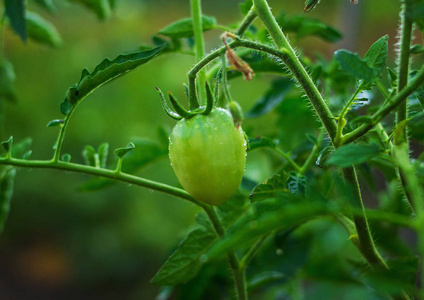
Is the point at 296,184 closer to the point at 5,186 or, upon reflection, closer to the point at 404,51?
the point at 404,51

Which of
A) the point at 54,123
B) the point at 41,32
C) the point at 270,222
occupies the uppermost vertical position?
the point at 41,32

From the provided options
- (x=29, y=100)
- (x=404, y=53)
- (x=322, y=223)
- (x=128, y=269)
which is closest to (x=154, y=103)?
(x=29, y=100)

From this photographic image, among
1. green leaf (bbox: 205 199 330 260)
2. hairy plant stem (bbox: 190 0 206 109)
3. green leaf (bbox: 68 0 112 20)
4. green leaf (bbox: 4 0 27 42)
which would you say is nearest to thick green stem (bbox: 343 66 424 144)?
green leaf (bbox: 205 199 330 260)

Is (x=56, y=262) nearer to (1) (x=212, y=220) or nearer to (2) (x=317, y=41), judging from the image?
(1) (x=212, y=220)

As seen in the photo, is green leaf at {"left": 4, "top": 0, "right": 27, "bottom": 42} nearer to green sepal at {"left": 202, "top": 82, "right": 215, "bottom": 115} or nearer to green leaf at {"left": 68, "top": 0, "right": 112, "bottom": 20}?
green sepal at {"left": 202, "top": 82, "right": 215, "bottom": 115}

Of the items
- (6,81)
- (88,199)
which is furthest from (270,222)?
(88,199)
